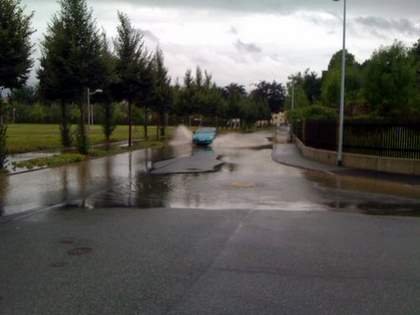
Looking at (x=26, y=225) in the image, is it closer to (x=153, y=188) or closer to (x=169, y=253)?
(x=169, y=253)

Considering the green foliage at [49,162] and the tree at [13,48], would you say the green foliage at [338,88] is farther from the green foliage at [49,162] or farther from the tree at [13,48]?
the tree at [13,48]

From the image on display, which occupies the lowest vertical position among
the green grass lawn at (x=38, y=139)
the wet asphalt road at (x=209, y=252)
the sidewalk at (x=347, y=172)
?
the sidewalk at (x=347, y=172)

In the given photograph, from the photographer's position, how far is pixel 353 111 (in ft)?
113

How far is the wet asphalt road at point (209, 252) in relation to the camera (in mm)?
4785

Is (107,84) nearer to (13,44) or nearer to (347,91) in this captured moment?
(13,44)

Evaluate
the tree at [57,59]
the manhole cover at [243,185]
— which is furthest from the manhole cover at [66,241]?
the tree at [57,59]

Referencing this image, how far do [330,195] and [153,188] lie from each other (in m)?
4.96

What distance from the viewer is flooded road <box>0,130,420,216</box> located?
10617mm

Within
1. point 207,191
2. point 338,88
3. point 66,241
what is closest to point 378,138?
point 207,191

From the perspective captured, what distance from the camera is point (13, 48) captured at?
1527 cm

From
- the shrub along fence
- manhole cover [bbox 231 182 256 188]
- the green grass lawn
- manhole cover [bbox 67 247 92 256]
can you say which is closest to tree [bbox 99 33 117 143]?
the green grass lawn

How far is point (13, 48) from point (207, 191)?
834 cm

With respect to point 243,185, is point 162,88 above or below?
above

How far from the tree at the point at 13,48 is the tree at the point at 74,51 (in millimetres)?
5658
